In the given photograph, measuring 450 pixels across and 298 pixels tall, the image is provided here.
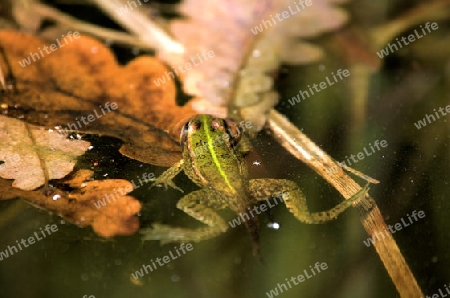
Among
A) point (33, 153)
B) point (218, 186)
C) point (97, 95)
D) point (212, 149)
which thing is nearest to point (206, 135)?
point (212, 149)

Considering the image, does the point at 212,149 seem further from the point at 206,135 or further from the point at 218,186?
A: the point at 218,186

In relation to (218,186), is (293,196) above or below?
below

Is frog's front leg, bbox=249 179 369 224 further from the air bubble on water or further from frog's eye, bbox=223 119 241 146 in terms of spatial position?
frog's eye, bbox=223 119 241 146

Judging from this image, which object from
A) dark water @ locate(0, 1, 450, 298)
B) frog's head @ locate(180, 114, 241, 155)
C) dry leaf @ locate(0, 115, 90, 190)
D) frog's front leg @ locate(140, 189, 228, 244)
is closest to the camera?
dark water @ locate(0, 1, 450, 298)

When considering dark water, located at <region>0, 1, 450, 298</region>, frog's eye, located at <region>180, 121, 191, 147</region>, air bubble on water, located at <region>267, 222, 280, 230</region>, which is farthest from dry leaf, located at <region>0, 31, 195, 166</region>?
air bubble on water, located at <region>267, 222, 280, 230</region>

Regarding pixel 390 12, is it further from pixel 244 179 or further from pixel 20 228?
pixel 20 228

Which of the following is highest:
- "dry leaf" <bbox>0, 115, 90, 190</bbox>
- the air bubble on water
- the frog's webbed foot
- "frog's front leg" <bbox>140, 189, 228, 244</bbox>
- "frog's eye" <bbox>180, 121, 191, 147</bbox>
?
"dry leaf" <bbox>0, 115, 90, 190</bbox>
